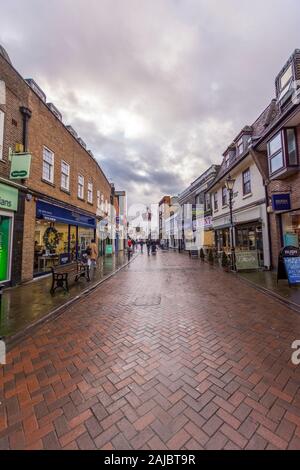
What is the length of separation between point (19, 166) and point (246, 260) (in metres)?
12.0

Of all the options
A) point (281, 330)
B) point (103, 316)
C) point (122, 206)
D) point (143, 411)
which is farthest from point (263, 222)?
point (122, 206)

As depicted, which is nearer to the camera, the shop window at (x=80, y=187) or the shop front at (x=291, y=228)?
the shop front at (x=291, y=228)

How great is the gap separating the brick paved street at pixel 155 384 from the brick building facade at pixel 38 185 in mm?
5010

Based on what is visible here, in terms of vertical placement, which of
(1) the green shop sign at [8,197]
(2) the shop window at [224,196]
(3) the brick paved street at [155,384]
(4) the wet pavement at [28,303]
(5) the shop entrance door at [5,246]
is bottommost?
(3) the brick paved street at [155,384]

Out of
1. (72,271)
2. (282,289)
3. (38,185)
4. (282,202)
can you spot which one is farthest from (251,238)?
(38,185)

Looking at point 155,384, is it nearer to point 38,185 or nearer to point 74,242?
point 38,185

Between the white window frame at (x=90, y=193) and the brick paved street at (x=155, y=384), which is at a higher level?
the white window frame at (x=90, y=193)

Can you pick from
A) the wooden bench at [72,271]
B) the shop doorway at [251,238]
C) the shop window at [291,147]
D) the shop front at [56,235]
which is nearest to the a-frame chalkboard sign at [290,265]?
the shop window at [291,147]

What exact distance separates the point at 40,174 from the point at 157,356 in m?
9.78

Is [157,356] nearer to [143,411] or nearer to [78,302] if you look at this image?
[143,411]

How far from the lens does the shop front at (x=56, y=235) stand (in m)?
10.2

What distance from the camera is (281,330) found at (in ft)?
13.4

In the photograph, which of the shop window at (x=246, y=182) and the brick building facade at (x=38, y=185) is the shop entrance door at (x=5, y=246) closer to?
the brick building facade at (x=38, y=185)
